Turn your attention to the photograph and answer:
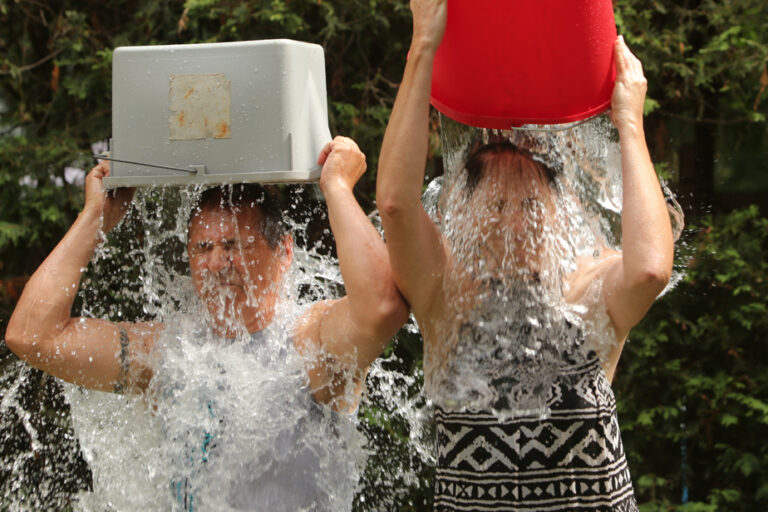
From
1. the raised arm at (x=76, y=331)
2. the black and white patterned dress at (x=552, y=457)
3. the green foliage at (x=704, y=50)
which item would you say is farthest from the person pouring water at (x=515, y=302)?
the green foliage at (x=704, y=50)

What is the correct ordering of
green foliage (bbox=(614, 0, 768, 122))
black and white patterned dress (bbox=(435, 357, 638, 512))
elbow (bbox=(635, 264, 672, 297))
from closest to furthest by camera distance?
elbow (bbox=(635, 264, 672, 297)) < black and white patterned dress (bbox=(435, 357, 638, 512)) < green foliage (bbox=(614, 0, 768, 122))

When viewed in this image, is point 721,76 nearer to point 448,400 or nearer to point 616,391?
point 616,391

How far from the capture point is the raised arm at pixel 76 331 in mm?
2461

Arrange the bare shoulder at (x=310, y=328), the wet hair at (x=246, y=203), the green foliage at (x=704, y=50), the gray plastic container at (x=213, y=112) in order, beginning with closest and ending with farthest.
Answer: the gray plastic container at (x=213, y=112) < the bare shoulder at (x=310, y=328) < the wet hair at (x=246, y=203) < the green foliage at (x=704, y=50)

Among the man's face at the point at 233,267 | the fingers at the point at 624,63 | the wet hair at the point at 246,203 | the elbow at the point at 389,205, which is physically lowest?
the man's face at the point at 233,267

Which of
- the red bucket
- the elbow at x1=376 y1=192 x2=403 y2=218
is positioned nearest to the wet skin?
the red bucket

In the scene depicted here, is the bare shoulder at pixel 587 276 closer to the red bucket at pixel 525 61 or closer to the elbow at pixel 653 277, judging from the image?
the elbow at pixel 653 277

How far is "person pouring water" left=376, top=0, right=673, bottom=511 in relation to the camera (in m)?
1.99

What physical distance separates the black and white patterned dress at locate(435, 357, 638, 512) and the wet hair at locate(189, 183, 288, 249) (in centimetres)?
77

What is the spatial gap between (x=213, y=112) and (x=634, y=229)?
1.04 meters

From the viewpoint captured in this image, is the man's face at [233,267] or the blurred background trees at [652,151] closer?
the man's face at [233,267]

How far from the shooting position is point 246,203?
8.27ft

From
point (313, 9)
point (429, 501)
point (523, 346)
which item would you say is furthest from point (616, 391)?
point (523, 346)

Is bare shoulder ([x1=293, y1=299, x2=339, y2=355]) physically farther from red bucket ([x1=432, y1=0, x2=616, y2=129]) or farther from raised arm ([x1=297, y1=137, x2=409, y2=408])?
red bucket ([x1=432, y1=0, x2=616, y2=129])
